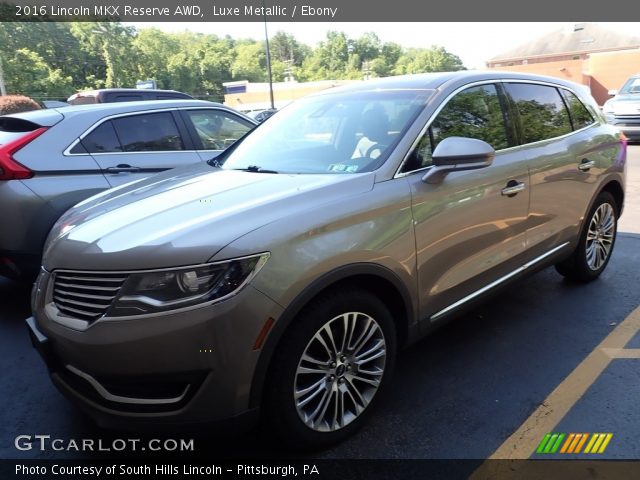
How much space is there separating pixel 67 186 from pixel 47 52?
236 feet

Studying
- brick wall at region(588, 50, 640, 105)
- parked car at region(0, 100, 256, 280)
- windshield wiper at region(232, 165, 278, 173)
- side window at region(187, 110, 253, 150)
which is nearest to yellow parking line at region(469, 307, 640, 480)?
windshield wiper at region(232, 165, 278, 173)

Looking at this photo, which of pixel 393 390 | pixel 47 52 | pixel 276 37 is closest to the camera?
pixel 393 390

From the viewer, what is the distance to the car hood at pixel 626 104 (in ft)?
45.1

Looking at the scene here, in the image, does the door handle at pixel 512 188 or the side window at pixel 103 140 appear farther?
the side window at pixel 103 140

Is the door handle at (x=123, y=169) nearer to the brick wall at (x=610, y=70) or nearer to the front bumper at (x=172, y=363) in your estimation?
the front bumper at (x=172, y=363)

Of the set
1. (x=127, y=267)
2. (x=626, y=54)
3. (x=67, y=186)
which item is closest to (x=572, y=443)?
(x=127, y=267)

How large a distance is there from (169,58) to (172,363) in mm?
98711

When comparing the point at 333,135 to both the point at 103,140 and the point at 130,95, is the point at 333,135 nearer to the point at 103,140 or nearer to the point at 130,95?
the point at 103,140

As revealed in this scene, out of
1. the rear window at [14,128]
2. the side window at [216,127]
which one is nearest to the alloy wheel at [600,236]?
the side window at [216,127]

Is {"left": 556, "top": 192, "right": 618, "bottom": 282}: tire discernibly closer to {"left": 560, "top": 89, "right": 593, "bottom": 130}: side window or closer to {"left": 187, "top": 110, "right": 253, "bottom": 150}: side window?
{"left": 560, "top": 89, "right": 593, "bottom": 130}: side window

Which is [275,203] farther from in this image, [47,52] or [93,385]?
[47,52]

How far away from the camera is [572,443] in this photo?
2.36m

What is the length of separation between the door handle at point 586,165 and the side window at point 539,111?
269mm

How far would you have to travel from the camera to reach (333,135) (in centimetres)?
307
